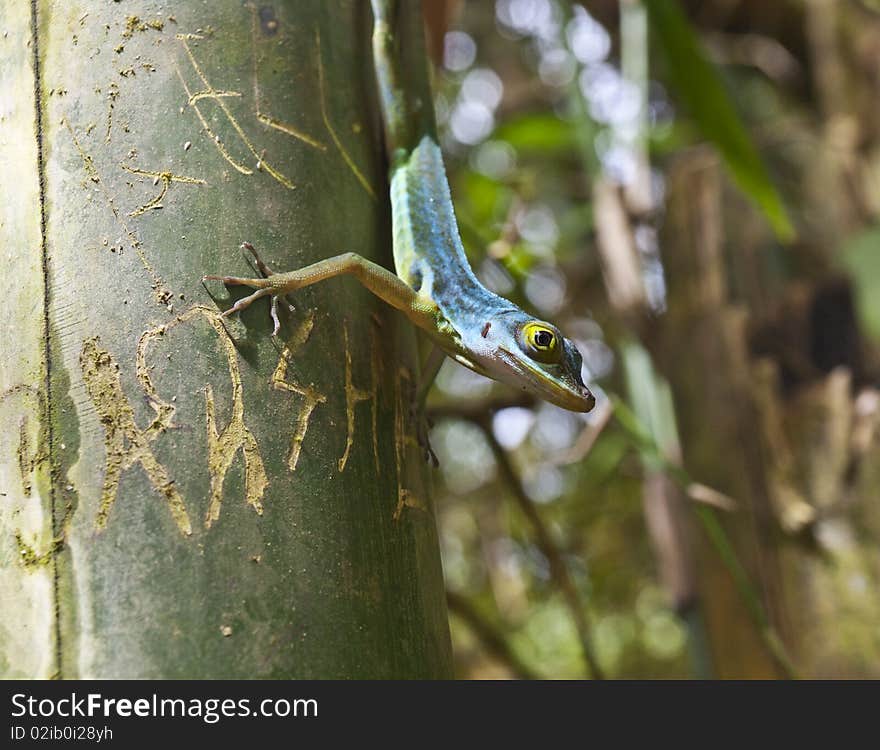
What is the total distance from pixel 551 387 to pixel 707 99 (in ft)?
2.91

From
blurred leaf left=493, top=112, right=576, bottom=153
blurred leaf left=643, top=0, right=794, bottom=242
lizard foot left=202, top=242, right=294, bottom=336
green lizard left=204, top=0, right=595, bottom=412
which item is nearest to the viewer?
lizard foot left=202, top=242, right=294, bottom=336

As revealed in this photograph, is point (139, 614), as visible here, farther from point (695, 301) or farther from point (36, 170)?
point (695, 301)

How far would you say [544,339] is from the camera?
1.88 metres

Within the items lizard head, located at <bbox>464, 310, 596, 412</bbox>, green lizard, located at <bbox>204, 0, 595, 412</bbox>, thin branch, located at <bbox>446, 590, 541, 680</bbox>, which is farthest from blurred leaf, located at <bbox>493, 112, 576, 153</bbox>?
thin branch, located at <bbox>446, 590, 541, 680</bbox>

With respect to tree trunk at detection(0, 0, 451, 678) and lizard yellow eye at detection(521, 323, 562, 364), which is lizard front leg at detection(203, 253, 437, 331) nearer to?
tree trunk at detection(0, 0, 451, 678)

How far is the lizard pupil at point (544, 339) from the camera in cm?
188

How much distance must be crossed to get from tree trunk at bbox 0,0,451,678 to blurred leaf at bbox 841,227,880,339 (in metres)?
1.56

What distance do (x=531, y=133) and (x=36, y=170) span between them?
2.46 metres

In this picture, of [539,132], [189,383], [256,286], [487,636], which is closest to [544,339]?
[256,286]

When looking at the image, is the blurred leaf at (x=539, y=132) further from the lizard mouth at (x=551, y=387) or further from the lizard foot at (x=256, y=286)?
the lizard foot at (x=256, y=286)

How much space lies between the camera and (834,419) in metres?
2.96

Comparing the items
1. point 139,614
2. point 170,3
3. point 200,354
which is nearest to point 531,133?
point 170,3

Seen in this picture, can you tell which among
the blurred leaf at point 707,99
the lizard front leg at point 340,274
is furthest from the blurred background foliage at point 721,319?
the lizard front leg at point 340,274

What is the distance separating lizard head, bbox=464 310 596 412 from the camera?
1.89m
